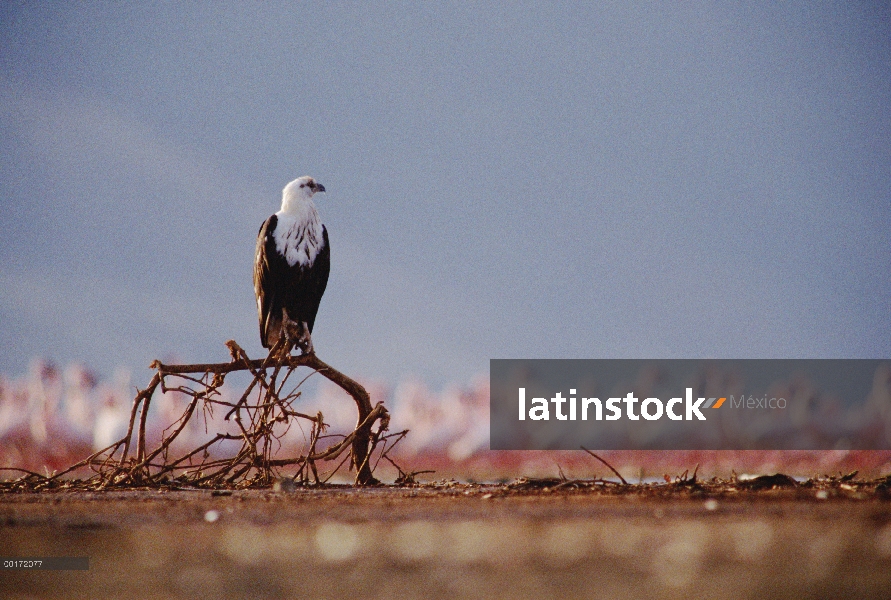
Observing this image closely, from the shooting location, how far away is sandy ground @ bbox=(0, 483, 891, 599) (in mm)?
1964

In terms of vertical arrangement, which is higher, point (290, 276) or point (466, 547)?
point (290, 276)

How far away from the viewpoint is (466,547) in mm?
2508

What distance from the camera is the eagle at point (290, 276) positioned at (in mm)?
6484

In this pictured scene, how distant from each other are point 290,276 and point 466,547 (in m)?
4.27

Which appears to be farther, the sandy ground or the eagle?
the eagle

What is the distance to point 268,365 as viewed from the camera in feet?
16.1

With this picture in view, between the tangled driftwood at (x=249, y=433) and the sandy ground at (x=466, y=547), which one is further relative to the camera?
the tangled driftwood at (x=249, y=433)

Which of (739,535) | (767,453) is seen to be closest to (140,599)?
(739,535)

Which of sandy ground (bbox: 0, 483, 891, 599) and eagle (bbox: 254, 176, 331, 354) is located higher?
eagle (bbox: 254, 176, 331, 354)

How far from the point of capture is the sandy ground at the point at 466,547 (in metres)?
1.96

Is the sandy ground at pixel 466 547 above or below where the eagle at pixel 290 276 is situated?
below

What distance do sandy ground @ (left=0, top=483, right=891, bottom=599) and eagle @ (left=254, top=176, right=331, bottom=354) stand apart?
2.83 metres

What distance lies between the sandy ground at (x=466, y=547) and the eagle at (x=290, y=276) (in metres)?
2.83

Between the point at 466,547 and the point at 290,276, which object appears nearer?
the point at 466,547
